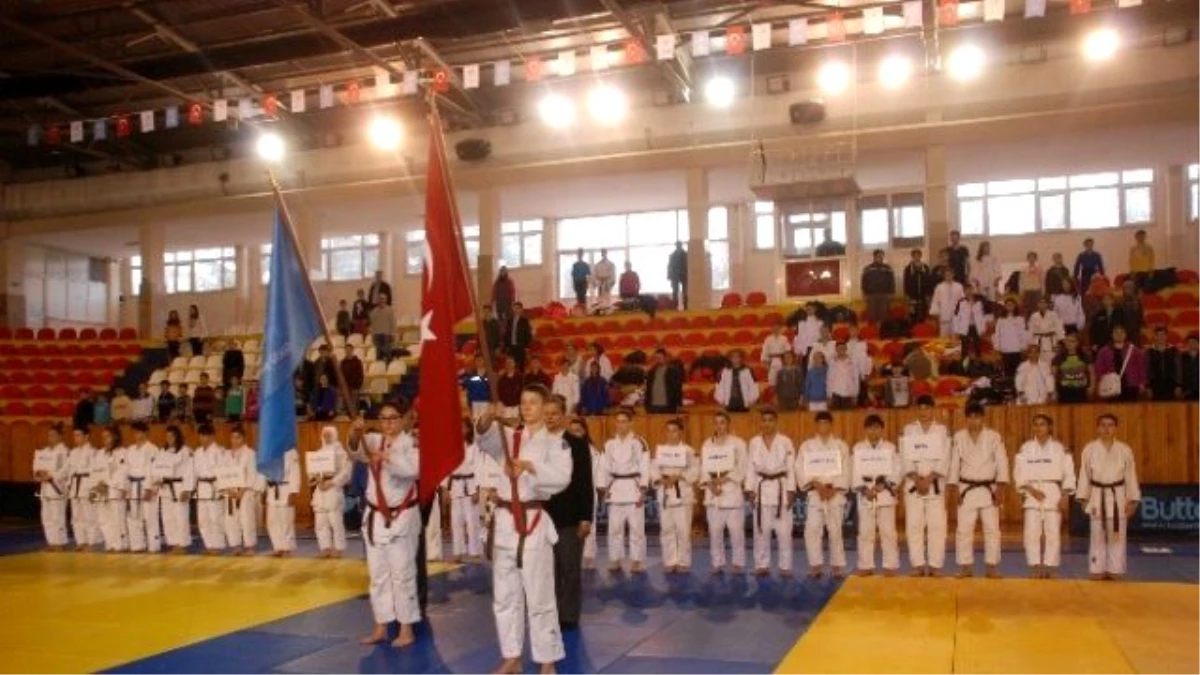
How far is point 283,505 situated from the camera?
47.6 feet

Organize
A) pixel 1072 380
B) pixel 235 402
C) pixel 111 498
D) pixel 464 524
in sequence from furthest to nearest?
1. pixel 235 402
2. pixel 111 498
3. pixel 1072 380
4. pixel 464 524

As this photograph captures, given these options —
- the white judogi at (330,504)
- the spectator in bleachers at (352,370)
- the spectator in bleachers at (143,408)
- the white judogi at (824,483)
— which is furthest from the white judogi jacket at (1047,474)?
the spectator in bleachers at (143,408)

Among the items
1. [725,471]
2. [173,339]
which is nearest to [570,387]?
[725,471]

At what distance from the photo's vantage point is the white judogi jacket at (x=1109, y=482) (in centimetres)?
1123

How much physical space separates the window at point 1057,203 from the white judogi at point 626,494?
1782 centimetres

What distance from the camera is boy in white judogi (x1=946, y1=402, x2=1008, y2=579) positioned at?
11.4 metres

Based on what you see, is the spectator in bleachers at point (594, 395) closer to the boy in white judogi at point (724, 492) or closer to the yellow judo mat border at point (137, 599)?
the yellow judo mat border at point (137, 599)

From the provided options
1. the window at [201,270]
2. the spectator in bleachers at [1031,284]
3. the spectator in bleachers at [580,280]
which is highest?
the window at [201,270]

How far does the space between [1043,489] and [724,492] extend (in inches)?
137

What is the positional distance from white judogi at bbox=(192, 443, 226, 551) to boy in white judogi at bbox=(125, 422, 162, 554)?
80 centimetres

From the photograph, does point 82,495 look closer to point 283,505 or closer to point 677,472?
point 283,505

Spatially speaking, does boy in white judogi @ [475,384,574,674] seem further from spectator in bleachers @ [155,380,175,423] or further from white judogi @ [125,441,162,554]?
spectator in bleachers @ [155,380,175,423]

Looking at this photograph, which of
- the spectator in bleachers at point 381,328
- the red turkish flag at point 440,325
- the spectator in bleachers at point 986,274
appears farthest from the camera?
the spectator in bleachers at point 381,328

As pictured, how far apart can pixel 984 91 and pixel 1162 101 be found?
10.3 feet
